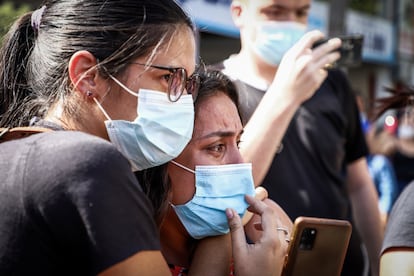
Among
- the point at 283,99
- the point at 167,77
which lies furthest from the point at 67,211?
the point at 283,99

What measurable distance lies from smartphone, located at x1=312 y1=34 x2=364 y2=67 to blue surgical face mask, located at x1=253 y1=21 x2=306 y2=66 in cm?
26

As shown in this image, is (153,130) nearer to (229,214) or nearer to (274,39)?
(229,214)

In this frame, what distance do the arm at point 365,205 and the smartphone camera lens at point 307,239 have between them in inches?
72.5

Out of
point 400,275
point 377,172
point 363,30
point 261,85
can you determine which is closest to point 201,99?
point 400,275

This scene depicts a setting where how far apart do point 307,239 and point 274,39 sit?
63.1 inches

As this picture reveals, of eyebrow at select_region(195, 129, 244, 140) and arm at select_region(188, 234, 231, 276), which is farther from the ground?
eyebrow at select_region(195, 129, 244, 140)

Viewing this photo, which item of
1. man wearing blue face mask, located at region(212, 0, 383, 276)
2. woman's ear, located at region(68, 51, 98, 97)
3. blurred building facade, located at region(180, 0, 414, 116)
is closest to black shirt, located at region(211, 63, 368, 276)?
man wearing blue face mask, located at region(212, 0, 383, 276)

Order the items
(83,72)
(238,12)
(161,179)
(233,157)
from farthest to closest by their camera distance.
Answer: (238,12) < (233,157) < (161,179) < (83,72)

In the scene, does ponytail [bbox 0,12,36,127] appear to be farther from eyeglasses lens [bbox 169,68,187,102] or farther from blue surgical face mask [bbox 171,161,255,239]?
blue surgical face mask [bbox 171,161,255,239]

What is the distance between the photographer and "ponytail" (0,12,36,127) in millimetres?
1942

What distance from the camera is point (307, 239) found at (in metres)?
1.93

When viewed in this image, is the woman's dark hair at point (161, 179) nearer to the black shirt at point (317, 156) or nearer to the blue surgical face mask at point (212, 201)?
the blue surgical face mask at point (212, 201)

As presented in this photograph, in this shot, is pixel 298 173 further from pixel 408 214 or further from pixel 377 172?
pixel 377 172

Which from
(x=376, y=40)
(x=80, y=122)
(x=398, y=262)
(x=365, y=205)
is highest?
(x=80, y=122)
